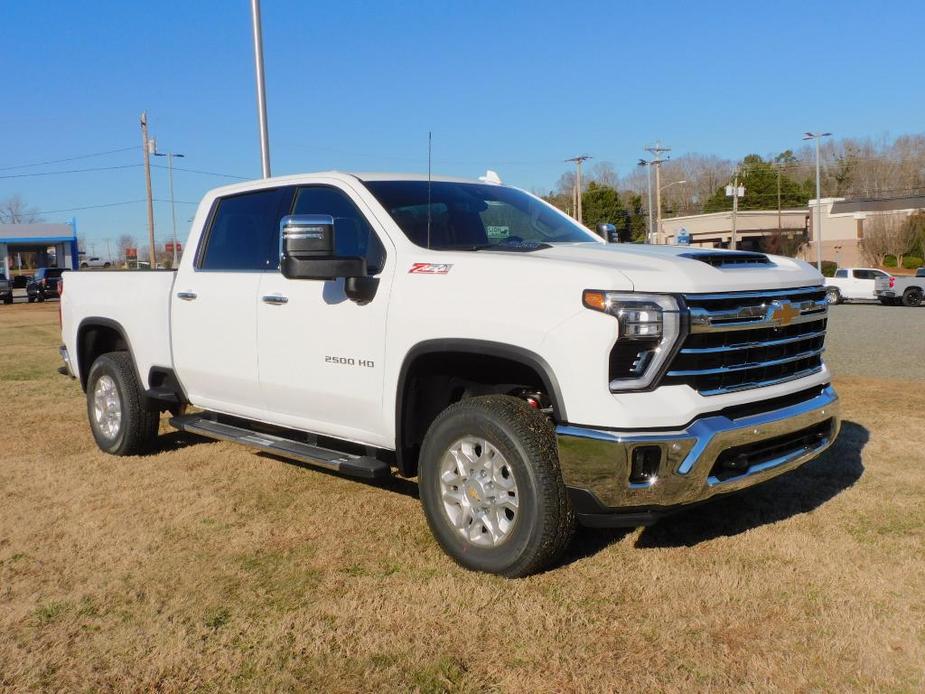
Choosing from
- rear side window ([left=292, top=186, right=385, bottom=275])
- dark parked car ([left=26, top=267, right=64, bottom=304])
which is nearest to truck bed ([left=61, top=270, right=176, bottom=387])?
rear side window ([left=292, top=186, right=385, bottom=275])

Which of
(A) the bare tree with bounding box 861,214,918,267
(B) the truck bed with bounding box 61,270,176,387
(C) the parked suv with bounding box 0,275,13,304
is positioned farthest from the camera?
(A) the bare tree with bounding box 861,214,918,267

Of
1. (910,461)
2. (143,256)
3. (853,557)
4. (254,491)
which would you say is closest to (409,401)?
(254,491)

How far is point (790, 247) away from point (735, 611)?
7075 cm

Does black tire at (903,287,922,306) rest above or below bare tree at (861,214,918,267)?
below

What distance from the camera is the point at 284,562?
4.54 metres

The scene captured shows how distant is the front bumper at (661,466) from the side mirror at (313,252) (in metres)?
1.43

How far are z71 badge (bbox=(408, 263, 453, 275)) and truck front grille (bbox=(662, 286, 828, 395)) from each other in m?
1.18

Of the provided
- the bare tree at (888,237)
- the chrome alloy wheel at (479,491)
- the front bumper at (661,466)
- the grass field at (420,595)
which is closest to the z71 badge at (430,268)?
the chrome alloy wheel at (479,491)

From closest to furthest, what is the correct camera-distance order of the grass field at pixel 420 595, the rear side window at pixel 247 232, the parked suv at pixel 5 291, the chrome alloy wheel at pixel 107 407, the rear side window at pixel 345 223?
1. the grass field at pixel 420 595
2. the rear side window at pixel 345 223
3. the rear side window at pixel 247 232
4. the chrome alloy wheel at pixel 107 407
5. the parked suv at pixel 5 291

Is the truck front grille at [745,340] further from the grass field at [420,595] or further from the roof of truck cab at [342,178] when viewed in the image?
the roof of truck cab at [342,178]

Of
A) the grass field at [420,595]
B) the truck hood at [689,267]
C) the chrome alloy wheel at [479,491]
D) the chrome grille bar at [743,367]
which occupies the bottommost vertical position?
the grass field at [420,595]

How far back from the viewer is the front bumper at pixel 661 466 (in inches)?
148

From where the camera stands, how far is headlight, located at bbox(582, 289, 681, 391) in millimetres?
3777

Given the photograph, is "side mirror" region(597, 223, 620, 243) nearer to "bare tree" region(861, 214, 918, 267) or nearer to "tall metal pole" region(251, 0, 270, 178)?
"tall metal pole" region(251, 0, 270, 178)
